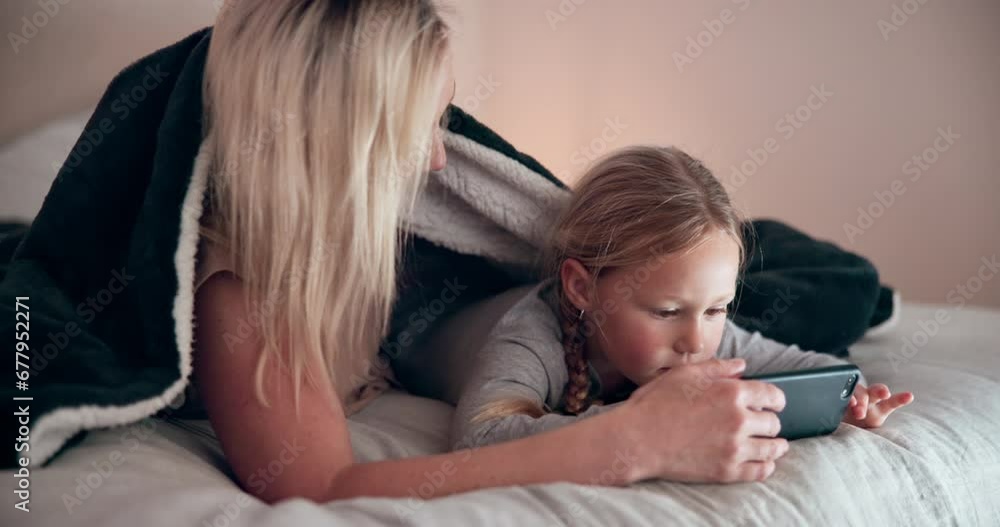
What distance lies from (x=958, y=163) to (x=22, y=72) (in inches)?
73.6

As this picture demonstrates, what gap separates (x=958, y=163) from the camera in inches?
71.8

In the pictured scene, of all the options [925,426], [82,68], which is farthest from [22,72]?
[925,426]

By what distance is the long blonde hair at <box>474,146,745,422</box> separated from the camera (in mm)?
946

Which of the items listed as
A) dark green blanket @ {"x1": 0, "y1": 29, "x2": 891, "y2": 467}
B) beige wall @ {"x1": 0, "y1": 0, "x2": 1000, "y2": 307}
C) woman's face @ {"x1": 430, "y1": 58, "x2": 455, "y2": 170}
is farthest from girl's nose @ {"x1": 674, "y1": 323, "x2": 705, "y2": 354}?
beige wall @ {"x1": 0, "y1": 0, "x2": 1000, "y2": 307}

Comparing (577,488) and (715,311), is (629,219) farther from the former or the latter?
(577,488)

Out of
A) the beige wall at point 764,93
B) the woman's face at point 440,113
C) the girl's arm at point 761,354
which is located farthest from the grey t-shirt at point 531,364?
the beige wall at point 764,93

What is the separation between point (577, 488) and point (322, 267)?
293 mm

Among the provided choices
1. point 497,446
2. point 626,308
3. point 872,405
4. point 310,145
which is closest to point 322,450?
point 497,446

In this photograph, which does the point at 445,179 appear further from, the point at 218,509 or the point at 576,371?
the point at 218,509

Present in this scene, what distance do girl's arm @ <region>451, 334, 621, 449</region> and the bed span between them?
0.06 meters

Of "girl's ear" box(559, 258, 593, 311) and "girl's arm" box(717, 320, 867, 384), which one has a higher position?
"girl's ear" box(559, 258, 593, 311)

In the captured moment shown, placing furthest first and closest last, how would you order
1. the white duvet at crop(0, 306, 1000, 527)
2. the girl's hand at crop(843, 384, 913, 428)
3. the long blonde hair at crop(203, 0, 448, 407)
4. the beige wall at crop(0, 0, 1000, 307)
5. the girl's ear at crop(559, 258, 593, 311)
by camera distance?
the beige wall at crop(0, 0, 1000, 307)
the girl's ear at crop(559, 258, 593, 311)
the girl's hand at crop(843, 384, 913, 428)
the long blonde hair at crop(203, 0, 448, 407)
the white duvet at crop(0, 306, 1000, 527)

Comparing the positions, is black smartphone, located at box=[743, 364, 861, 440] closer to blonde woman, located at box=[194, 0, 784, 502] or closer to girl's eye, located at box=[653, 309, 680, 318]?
blonde woman, located at box=[194, 0, 784, 502]

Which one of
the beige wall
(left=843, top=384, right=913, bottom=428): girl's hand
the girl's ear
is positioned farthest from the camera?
the beige wall
